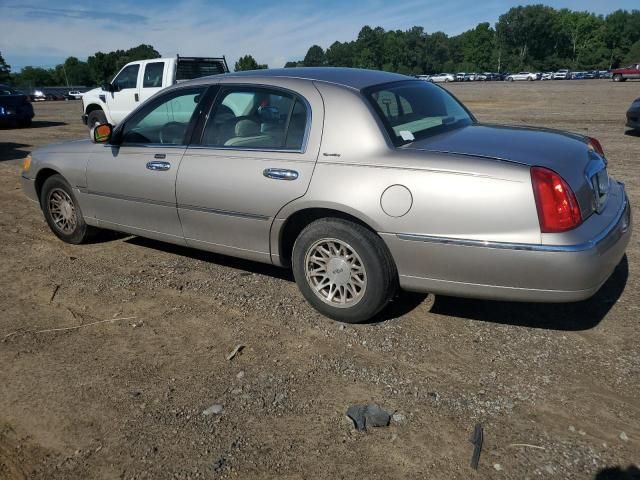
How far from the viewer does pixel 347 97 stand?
3621mm

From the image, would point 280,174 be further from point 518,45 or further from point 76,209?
point 518,45

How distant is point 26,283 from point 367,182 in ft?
10.2

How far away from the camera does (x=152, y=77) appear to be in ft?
41.3

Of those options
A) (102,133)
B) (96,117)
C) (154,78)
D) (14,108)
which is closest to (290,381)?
(102,133)

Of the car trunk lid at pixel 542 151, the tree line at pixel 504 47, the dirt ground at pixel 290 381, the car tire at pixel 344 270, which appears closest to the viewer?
the dirt ground at pixel 290 381

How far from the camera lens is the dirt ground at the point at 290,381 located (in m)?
2.50

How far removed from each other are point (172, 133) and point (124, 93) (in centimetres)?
985

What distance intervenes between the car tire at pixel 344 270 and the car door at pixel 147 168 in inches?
49.6

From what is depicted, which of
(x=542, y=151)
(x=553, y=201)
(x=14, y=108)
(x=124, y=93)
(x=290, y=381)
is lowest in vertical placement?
(x=290, y=381)

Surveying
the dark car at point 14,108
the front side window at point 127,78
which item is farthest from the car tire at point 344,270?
the dark car at point 14,108

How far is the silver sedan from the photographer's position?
303 cm

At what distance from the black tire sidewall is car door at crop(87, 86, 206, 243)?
0.40 metres

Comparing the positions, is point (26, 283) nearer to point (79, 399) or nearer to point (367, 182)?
point (79, 399)

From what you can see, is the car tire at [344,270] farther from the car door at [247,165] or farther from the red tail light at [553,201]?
the red tail light at [553,201]
